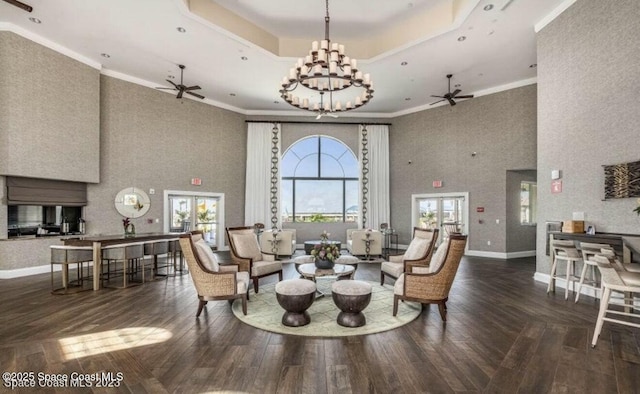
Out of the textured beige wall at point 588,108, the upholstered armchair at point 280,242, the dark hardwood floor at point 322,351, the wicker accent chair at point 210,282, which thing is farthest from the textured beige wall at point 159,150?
the textured beige wall at point 588,108

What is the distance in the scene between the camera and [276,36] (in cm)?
663

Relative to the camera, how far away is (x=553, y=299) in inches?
178

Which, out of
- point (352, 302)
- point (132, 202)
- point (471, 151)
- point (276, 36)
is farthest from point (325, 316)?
point (471, 151)

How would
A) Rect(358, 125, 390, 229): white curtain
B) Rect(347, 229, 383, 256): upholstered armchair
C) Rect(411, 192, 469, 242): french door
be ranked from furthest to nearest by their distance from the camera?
Rect(358, 125, 390, 229): white curtain → Rect(411, 192, 469, 242): french door → Rect(347, 229, 383, 256): upholstered armchair

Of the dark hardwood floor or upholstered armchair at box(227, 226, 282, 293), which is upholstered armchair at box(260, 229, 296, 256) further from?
the dark hardwood floor

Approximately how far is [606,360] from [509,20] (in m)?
5.46

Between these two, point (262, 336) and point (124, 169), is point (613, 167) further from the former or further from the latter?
point (124, 169)

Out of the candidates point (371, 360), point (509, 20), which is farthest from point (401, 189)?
point (371, 360)

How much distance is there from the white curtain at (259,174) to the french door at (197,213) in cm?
95

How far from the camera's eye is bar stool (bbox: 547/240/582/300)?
14.8 ft

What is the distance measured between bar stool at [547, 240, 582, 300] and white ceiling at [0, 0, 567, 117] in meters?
4.02

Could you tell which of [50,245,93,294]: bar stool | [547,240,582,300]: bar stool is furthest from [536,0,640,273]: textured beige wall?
[50,245,93,294]: bar stool

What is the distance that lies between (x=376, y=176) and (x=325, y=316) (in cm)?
734

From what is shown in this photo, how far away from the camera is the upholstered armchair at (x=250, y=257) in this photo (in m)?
4.83
